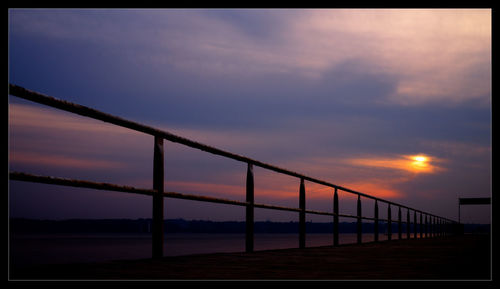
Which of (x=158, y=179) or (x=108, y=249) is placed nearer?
(x=158, y=179)

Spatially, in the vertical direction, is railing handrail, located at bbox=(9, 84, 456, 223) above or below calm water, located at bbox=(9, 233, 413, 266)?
above

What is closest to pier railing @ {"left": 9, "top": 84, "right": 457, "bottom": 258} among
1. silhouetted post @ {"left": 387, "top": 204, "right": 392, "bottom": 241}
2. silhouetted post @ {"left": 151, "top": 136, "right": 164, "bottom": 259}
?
silhouetted post @ {"left": 151, "top": 136, "right": 164, "bottom": 259}

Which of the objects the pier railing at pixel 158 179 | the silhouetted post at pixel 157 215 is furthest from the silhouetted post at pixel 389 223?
the silhouetted post at pixel 157 215

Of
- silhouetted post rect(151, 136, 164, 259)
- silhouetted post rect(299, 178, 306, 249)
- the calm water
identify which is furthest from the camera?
the calm water

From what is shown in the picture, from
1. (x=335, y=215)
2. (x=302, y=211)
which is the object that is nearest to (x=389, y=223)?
(x=335, y=215)

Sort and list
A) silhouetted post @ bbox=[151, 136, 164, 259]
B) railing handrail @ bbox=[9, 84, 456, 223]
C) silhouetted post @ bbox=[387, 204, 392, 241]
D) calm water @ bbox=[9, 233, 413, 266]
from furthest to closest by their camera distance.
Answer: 1. calm water @ bbox=[9, 233, 413, 266]
2. silhouetted post @ bbox=[387, 204, 392, 241]
3. silhouetted post @ bbox=[151, 136, 164, 259]
4. railing handrail @ bbox=[9, 84, 456, 223]

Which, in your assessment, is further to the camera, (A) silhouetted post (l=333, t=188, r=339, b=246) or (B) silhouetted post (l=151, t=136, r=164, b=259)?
(A) silhouetted post (l=333, t=188, r=339, b=246)

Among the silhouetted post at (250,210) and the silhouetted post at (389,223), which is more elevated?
the silhouetted post at (250,210)

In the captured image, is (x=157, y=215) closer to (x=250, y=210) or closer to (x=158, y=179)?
(x=158, y=179)

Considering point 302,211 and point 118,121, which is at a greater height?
point 118,121

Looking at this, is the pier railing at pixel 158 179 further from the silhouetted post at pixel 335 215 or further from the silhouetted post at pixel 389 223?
the silhouetted post at pixel 389 223

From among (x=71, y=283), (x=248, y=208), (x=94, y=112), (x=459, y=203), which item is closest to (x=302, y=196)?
(x=248, y=208)

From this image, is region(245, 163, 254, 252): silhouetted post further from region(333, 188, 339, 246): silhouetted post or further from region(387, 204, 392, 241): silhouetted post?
region(387, 204, 392, 241): silhouetted post

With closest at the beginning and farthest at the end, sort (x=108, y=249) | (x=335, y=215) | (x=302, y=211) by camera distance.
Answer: (x=302, y=211), (x=335, y=215), (x=108, y=249)
